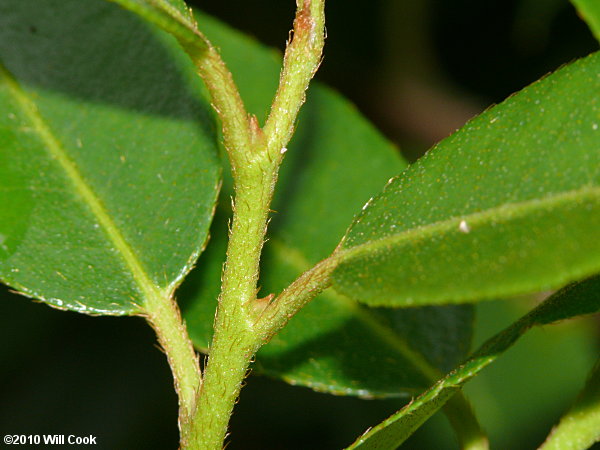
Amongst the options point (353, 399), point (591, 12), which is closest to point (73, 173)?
point (591, 12)

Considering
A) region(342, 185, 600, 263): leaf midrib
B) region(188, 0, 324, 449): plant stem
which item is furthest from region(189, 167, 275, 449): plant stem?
region(342, 185, 600, 263): leaf midrib

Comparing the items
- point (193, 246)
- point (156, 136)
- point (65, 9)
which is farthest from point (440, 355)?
point (65, 9)

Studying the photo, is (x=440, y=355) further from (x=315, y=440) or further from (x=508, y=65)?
(x=508, y=65)

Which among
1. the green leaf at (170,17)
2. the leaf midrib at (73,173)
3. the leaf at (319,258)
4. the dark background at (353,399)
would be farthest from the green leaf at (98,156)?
the dark background at (353,399)

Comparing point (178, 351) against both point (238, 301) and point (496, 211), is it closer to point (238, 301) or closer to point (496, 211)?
point (238, 301)

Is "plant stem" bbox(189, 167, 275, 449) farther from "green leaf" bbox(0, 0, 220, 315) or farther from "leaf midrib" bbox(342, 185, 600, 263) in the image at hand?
"green leaf" bbox(0, 0, 220, 315)
